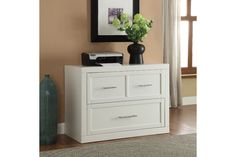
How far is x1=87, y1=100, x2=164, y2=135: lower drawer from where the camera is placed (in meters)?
4.15

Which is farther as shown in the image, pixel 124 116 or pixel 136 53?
pixel 136 53

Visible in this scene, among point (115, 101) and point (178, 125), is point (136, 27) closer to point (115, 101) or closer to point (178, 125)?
point (115, 101)

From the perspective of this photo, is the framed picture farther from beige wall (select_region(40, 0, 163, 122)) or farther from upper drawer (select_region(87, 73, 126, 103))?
upper drawer (select_region(87, 73, 126, 103))

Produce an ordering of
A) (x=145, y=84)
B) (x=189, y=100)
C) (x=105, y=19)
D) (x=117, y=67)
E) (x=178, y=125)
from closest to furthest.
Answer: (x=117, y=67), (x=145, y=84), (x=105, y=19), (x=178, y=125), (x=189, y=100)

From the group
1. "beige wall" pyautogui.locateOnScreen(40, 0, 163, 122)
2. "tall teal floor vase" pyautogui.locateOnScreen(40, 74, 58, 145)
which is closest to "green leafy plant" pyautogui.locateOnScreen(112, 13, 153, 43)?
"beige wall" pyautogui.locateOnScreen(40, 0, 163, 122)

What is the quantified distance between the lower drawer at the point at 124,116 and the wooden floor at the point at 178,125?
0.23 m

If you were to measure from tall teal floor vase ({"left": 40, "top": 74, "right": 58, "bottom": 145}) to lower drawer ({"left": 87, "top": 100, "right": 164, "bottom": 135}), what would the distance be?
359 millimetres

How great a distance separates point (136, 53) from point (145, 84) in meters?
0.35

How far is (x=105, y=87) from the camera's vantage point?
4.18 m

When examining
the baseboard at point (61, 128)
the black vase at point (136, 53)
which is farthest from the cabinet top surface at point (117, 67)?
the baseboard at point (61, 128)

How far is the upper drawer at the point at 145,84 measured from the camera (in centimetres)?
434

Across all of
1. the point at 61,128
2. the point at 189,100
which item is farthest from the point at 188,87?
the point at 61,128
